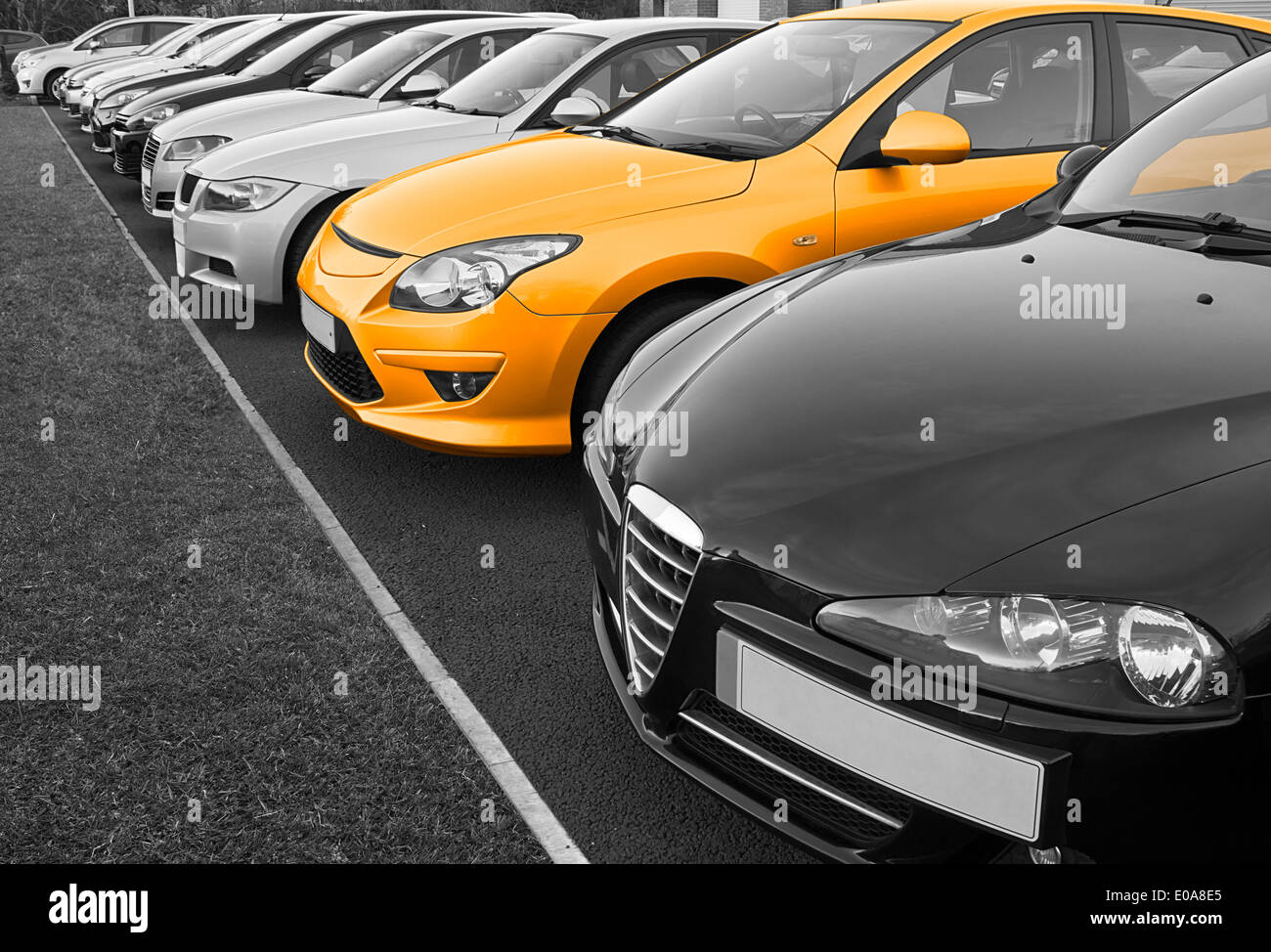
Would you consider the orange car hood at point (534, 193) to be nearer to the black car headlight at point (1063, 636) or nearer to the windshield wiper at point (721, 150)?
the windshield wiper at point (721, 150)

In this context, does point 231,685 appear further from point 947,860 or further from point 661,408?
point 947,860

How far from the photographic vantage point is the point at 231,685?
2.81 m

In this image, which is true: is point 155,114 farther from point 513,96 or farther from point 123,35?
point 123,35

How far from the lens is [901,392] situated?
2100 millimetres

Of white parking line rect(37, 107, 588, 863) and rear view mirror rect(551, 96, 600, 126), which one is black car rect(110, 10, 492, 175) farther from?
white parking line rect(37, 107, 588, 863)

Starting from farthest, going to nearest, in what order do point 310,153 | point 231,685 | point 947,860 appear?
point 310,153
point 231,685
point 947,860

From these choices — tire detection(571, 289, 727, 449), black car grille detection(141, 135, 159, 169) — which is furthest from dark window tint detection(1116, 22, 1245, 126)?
Answer: black car grille detection(141, 135, 159, 169)

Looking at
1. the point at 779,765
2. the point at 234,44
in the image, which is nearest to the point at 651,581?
the point at 779,765

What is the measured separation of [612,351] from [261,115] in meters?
5.19

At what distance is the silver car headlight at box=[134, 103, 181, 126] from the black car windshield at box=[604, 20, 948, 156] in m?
6.45

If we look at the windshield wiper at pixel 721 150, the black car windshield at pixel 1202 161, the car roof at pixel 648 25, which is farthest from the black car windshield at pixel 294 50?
the black car windshield at pixel 1202 161

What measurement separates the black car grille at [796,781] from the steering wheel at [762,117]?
2.68 m

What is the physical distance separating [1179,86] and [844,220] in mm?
1641

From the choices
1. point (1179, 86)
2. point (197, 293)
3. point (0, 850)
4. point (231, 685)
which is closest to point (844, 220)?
point (1179, 86)
